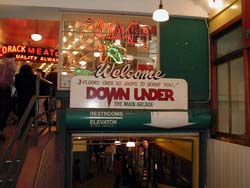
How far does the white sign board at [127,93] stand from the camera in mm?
5707

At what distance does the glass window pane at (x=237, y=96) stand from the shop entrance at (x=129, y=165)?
289 centimetres

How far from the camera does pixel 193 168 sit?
6422mm

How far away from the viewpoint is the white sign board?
571 centimetres

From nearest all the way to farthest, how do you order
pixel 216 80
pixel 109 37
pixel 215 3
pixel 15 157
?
1. pixel 15 157
2. pixel 215 3
3. pixel 216 80
4. pixel 109 37

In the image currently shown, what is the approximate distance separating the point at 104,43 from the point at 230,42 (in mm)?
2531

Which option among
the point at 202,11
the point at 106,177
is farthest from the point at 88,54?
the point at 106,177

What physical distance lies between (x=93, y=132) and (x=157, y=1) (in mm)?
3037

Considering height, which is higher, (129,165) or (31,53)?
(31,53)

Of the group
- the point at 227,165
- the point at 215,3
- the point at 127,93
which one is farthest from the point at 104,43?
the point at 227,165

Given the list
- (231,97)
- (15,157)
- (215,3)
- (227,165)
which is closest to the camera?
(15,157)

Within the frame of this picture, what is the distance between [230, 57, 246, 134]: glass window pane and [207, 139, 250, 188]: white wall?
37 centimetres

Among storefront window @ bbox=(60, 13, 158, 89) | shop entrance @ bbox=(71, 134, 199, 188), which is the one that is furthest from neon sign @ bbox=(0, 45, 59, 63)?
storefront window @ bbox=(60, 13, 158, 89)

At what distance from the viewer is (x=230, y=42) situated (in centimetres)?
568

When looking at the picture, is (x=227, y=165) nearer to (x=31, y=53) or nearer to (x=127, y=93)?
(x=127, y=93)
